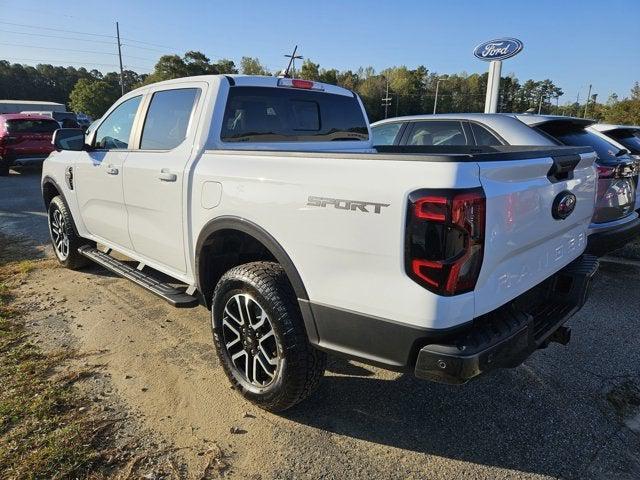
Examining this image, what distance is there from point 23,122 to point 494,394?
15303 millimetres

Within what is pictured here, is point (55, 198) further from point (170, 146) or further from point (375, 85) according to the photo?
point (375, 85)

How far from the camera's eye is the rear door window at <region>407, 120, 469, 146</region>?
540 cm

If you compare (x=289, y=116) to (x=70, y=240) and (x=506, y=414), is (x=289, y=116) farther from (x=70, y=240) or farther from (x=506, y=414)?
(x=70, y=240)

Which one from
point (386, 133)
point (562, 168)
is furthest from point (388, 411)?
point (386, 133)

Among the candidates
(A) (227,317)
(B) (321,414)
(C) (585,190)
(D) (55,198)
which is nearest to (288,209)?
(A) (227,317)

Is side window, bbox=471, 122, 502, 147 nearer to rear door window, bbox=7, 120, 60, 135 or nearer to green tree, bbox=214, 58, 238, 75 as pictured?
rear door window, bbox=7, 120, 60, 135

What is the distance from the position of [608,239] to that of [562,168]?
8.01ft

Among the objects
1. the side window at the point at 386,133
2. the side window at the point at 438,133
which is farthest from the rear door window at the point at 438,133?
the side window at the point at 386,133

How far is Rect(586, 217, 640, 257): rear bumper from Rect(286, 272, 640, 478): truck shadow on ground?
1.14m

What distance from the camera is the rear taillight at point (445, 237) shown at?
1834 mm

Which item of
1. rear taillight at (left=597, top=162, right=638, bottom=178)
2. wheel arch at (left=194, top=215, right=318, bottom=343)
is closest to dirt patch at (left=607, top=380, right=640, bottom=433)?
wheel arch at (left=194, top=215, right=318, bottom=343)

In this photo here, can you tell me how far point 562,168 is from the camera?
2400mm

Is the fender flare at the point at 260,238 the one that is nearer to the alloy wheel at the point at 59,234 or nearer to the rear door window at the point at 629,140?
the alloy wheel at the point at 59,234

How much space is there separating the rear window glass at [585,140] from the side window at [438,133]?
91 cm
